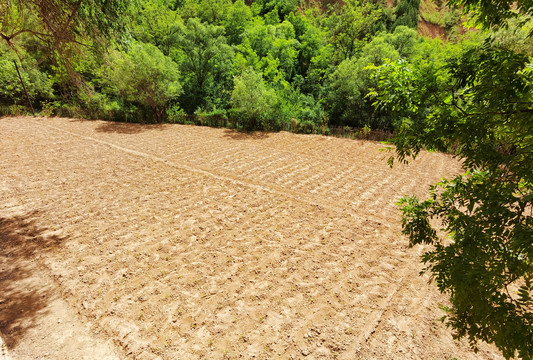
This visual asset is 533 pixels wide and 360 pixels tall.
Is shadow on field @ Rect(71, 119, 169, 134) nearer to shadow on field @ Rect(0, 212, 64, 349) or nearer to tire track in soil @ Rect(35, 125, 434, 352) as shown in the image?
tire track in soil @ Rect(35, 125, 434, 352)

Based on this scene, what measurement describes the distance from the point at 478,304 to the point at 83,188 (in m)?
12.3

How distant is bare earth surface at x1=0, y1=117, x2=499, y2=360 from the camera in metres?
4.28

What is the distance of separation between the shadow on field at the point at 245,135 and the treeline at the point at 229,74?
3.92 ft

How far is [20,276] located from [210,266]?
438 centimetres

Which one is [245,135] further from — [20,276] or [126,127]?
[20,276]

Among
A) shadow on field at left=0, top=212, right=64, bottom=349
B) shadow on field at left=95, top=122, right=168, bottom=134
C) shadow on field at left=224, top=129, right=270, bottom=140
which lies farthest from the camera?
shadow on field at left=95, top=122, right=168, bottom=134

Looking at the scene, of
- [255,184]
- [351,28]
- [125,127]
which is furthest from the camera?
[351,28]

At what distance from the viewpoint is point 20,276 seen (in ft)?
18.1

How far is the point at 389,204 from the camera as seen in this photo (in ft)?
30.0

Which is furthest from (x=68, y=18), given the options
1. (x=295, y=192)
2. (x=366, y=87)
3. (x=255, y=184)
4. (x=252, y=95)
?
(x=366, y=87)

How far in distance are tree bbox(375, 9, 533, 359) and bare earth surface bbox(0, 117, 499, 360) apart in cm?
83

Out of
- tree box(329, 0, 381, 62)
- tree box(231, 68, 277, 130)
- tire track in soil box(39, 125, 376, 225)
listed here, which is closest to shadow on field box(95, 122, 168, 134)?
tire track in soil box(39, 125, 376, 225)

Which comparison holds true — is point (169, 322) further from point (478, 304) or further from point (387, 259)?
point (387, 259)

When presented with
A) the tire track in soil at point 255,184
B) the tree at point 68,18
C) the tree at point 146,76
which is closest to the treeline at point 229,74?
the tree at point 146,76
